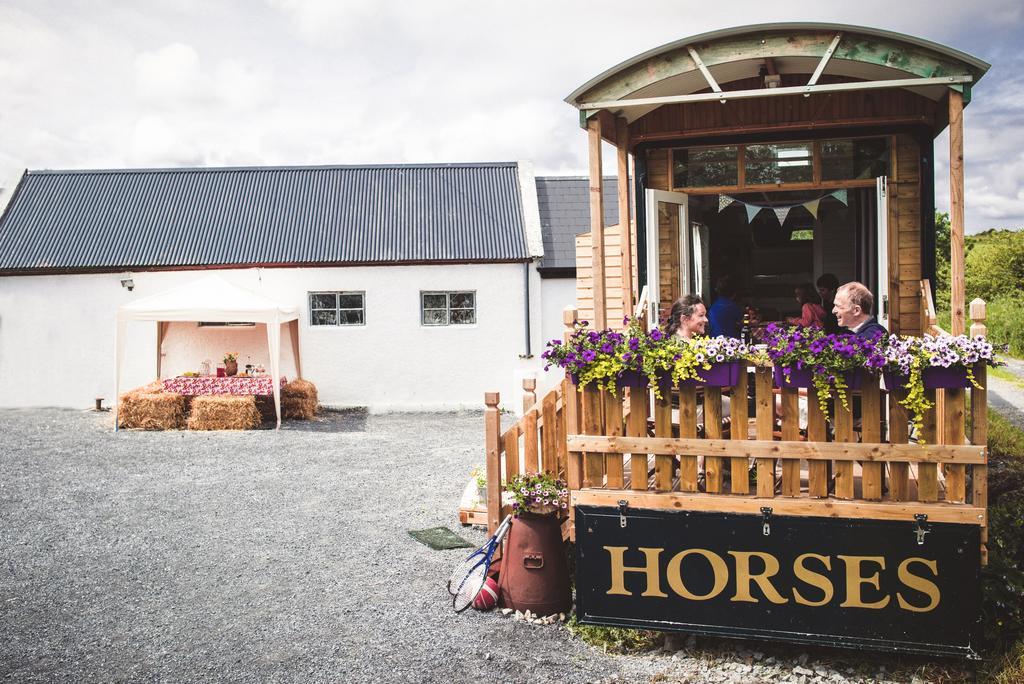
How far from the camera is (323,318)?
17188mm

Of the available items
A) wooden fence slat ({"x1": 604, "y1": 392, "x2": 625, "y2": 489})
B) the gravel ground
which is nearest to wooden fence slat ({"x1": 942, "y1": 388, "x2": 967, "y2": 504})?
the gravel ground

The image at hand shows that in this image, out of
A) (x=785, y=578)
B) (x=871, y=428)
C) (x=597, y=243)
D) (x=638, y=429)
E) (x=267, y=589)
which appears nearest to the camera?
(x=871, y=428)

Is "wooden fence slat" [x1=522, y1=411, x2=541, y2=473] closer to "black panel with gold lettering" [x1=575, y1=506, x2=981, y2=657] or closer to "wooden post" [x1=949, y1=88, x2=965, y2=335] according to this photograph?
"black panel with gold lettering" [x1=575, y1=506, x2=981, y2=657]

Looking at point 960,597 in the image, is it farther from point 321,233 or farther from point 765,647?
point 321,233

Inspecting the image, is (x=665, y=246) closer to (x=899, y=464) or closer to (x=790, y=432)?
(x=790, y=432)

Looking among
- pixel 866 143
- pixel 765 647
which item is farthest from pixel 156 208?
pixel 765 647

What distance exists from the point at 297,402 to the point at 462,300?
4019 mm

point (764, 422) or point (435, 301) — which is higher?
point (435, 301)

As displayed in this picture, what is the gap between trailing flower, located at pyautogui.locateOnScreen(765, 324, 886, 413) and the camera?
15.0ft

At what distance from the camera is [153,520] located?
8.21 m

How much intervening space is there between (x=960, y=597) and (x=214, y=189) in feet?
60.6

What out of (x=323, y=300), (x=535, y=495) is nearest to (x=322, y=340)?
(x=323, y=300)

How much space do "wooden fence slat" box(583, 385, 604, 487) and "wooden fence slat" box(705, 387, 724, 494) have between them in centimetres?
66

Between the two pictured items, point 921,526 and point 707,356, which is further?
point 707,356
